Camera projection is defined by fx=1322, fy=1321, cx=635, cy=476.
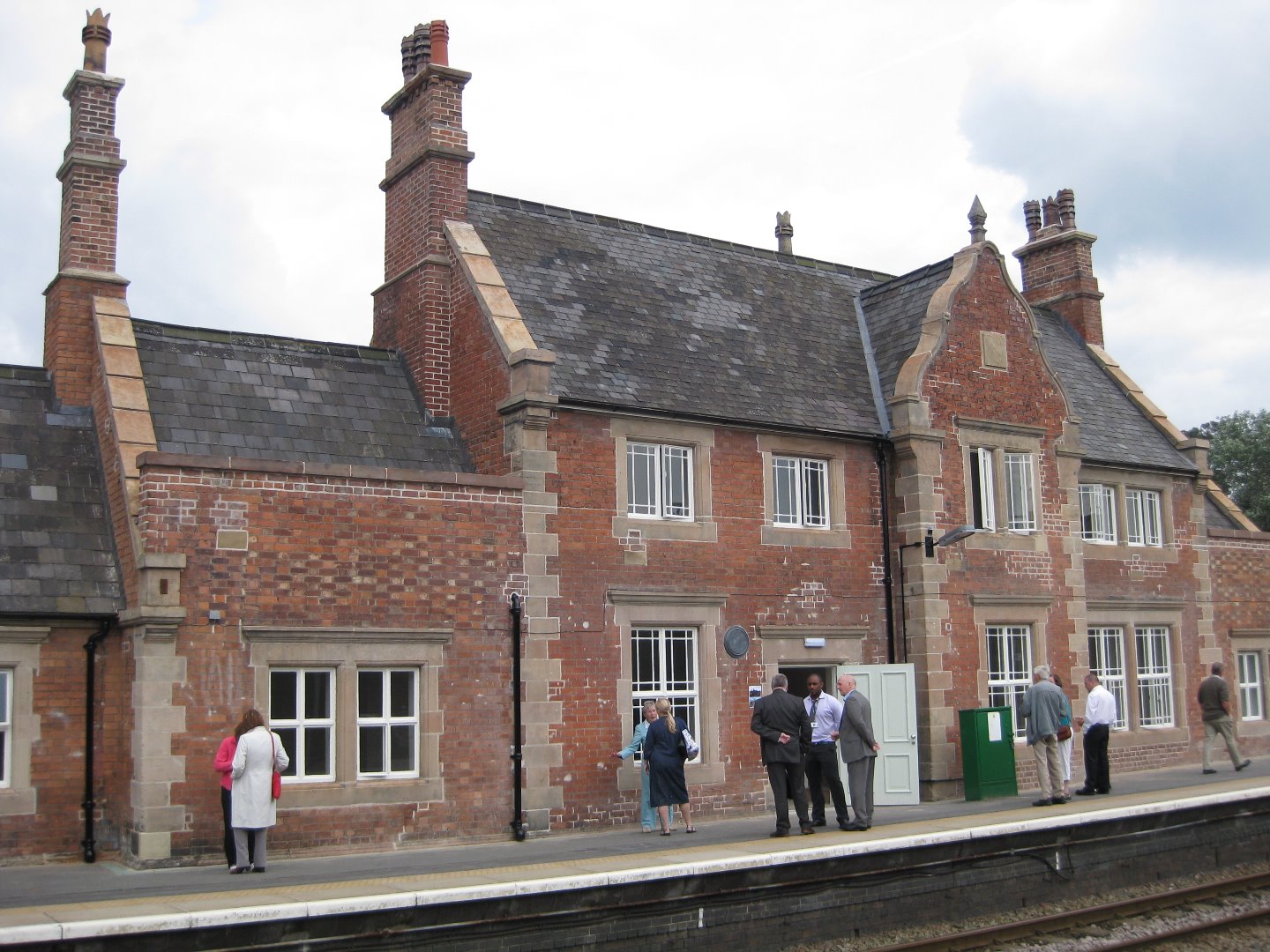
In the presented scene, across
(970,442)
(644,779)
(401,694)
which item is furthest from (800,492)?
(401,694)

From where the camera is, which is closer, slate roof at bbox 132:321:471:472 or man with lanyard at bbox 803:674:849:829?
man with lanyard at bbox 803:674:849:829

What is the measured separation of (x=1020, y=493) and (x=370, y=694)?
1153 centimetres

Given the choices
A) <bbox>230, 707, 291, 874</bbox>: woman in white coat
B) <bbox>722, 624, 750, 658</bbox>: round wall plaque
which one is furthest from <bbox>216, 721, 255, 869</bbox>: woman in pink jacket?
<bbox>722, 624, 750, 658</bbox>: round wall plaque

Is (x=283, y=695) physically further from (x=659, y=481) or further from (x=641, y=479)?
(x=659, y=481)

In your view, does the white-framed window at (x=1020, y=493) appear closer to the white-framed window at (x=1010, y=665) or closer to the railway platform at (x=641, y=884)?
the white-framed window at (x=1010, y=665)

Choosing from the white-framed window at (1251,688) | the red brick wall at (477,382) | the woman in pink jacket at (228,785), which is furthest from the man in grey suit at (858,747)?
the white-framed window at (1251,688)

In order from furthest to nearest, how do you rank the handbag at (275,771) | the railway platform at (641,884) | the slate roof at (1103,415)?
the slate roof at (1103,415)
the handbag at (275,771)
the railway platform at (641,884)

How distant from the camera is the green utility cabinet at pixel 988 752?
1902 centimetres

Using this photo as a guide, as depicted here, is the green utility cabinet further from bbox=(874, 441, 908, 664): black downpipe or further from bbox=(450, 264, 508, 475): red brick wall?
A: bbox=(450, 264, 508, 475): red brick wall

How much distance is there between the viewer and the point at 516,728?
653 inches

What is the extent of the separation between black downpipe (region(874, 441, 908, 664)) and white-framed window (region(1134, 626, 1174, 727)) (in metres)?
6.50

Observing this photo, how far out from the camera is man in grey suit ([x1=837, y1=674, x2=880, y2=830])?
15445mm

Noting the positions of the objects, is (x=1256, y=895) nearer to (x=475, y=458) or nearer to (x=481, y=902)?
(x=481, y=902)

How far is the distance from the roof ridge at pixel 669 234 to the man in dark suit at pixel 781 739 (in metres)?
9.66
